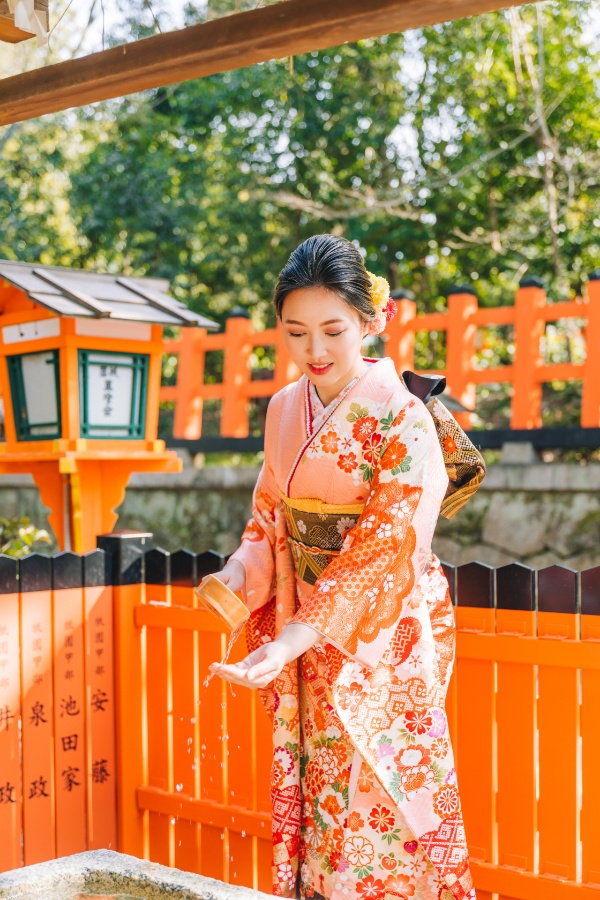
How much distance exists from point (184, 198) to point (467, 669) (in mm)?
10245

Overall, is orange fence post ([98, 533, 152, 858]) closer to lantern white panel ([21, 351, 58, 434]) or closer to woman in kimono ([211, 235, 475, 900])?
lantern white panel ([21, 351, 58, 434])

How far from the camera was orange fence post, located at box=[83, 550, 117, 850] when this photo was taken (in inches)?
142

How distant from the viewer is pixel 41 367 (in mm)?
4543

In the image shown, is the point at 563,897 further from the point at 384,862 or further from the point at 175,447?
the point at 175,447

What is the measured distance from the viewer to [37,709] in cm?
344

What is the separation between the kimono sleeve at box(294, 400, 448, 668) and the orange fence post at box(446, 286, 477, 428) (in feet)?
16.1

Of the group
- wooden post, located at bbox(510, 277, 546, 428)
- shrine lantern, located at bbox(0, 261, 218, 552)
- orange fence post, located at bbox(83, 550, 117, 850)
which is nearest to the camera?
orange fence post, located at bbox(83, 550, 117, 850)

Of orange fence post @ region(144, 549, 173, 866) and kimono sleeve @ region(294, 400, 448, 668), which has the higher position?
kimono sleeve @ region(294, 400, 448, 668)

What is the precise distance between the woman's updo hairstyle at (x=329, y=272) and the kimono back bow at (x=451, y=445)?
272mm

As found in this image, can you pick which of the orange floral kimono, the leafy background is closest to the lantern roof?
the orange floral kimono

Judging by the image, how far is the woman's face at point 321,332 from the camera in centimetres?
227

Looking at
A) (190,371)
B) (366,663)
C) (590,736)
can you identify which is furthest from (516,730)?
(190,371)

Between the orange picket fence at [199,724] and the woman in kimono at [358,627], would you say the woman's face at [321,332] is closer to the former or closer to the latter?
the woman in kimono at [358,627]

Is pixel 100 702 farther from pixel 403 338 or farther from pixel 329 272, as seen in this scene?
pixel 403 338
